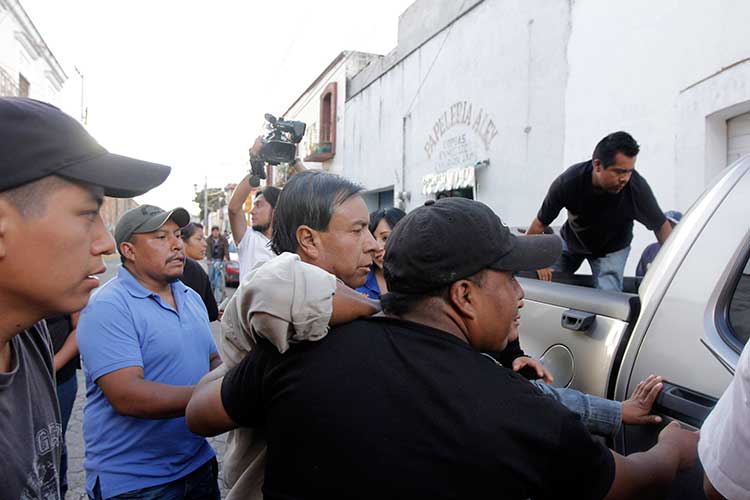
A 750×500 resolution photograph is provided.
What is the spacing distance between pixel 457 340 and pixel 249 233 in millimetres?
3501

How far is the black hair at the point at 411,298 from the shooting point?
1.35 metres

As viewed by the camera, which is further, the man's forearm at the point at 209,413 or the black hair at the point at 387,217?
the black hair at the point at 387,217

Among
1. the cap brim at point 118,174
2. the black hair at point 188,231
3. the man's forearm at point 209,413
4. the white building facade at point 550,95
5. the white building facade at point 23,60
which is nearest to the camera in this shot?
the cap brim at point 118,174

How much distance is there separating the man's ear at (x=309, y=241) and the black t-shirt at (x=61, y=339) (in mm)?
1915

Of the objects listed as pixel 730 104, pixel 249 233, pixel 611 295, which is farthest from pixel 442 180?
pixel 611 295

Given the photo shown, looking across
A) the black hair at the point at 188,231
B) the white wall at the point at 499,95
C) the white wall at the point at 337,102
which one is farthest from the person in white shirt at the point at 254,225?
the white wall at the point at 337,102

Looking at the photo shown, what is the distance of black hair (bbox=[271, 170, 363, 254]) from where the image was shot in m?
1.92

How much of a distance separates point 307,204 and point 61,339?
6.76 feet

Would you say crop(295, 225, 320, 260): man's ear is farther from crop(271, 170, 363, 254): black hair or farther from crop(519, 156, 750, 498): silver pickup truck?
crop(519, 156, 750, 498): silver pickup truck

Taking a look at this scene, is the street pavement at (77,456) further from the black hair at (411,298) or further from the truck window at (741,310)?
the truck window at (741,310)

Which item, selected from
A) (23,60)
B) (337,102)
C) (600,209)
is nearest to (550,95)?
(600,209)

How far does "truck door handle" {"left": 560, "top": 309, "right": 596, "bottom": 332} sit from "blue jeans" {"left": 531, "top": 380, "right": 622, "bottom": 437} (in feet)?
1.34

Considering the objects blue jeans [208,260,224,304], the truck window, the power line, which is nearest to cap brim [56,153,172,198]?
the truck window

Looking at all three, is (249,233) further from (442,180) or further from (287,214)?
(442,180)
